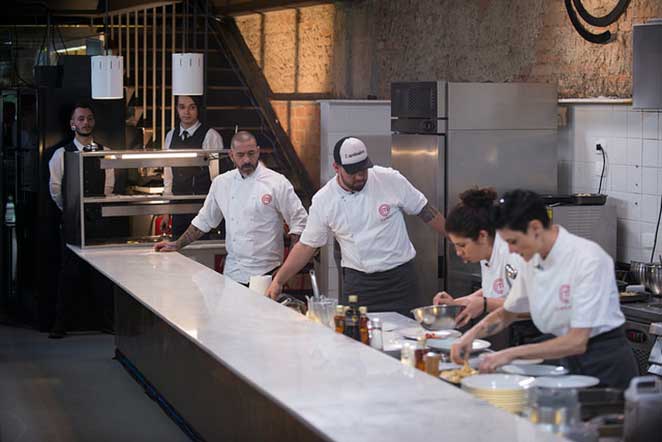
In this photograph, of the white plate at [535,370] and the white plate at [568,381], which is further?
the white plate at [535,370]

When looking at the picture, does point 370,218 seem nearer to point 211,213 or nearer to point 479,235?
point 211,213

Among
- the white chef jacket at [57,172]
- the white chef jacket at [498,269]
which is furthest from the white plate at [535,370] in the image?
the white chef jacket at [57,172]

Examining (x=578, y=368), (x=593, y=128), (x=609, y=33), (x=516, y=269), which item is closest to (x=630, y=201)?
(x=593, y=128)

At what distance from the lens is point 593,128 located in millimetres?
6773

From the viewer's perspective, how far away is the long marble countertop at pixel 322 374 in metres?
3.15

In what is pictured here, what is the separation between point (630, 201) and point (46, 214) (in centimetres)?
480

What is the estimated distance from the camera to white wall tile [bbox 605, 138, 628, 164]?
6480 mm

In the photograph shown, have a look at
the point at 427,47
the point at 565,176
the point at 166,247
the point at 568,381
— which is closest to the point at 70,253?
the point at 166,247

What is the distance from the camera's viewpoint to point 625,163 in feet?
21.3

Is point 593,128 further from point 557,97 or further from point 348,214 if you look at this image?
point 348,214

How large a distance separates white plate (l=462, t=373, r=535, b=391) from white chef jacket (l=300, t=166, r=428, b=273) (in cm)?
235

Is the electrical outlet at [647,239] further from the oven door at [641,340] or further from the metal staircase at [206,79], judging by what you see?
the metal staircase at [206,79]

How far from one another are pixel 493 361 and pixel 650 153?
114 inches

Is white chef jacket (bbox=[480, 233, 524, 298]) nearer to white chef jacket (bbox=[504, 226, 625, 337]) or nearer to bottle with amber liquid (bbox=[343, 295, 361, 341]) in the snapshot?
white chef jacket (bbox=[504, 226, 625, 337])
